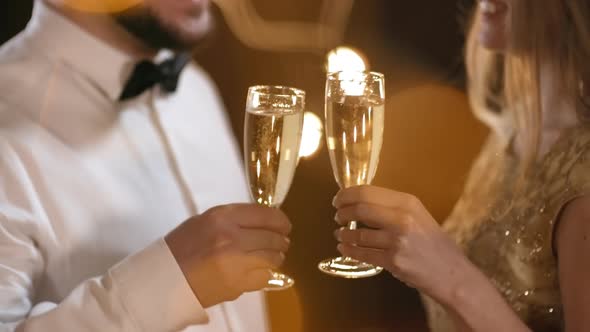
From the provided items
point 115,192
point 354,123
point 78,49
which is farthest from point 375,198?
point 78,49

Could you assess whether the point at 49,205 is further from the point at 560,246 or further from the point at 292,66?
the point at 292,66

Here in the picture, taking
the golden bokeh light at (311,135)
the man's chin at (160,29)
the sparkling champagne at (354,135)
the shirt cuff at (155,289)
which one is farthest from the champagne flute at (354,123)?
the golden bokeh light at (311,135)

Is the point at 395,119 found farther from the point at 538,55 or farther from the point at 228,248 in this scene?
the point at 228,248

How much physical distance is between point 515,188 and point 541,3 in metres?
0.39

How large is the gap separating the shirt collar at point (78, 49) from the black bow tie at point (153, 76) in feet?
0.07

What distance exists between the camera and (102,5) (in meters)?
1.49

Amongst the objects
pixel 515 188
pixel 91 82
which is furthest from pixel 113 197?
pixel 515 188

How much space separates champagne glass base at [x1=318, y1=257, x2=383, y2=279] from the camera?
128 cm

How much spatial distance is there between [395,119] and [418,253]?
133 cm

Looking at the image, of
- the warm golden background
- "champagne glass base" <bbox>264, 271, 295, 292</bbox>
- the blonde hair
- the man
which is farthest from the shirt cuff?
the warm golden background

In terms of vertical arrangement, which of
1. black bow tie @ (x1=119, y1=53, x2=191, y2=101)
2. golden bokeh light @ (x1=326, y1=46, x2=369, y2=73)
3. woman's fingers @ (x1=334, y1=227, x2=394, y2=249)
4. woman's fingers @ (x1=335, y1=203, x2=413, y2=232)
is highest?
golden bokeh light @ (x1=326, y1=46, x2=369, y2=73)

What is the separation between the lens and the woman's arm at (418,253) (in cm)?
117

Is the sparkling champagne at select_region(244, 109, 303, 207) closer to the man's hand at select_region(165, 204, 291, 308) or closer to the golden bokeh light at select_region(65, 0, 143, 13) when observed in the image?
the man's hand at select_region(165, 204, 291, 308)

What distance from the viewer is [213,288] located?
1223 mm
